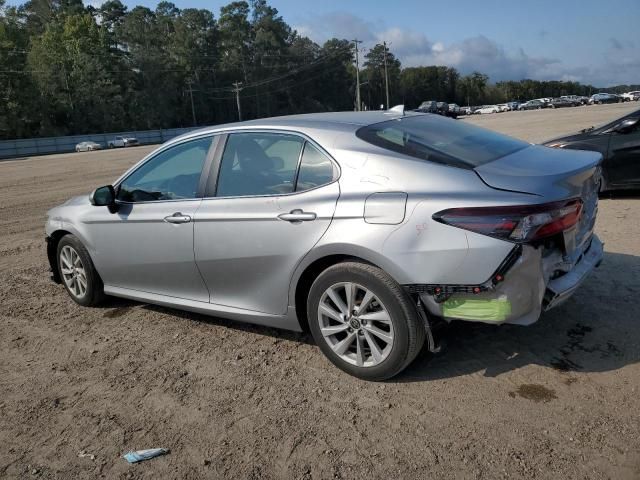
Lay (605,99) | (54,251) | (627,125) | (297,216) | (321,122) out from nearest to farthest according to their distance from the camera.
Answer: (297,216) < (321,122) < (54,251) < (627,125) < (605,99)

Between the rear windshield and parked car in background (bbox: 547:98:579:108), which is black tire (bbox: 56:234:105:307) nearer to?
the rear windshield

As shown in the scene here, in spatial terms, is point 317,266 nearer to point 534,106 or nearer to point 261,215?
point 261,215

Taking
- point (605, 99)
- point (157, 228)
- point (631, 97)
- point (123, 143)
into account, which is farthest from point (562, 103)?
point (157, 228)

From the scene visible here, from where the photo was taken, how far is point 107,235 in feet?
15.9

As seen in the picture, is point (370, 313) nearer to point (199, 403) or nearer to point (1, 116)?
point (199, 403)

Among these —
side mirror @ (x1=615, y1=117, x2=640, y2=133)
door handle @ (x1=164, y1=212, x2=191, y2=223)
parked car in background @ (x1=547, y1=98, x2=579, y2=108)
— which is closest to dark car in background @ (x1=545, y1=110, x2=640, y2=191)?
side mirror @ (x1=615, y1=117, x2=640, y2=133)

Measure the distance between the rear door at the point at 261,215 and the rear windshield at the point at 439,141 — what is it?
43 cm

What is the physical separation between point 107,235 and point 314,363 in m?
2.23

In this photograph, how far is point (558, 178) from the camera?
10.8ft

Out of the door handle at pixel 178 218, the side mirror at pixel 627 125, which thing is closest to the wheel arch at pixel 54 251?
the door handle at pixel 178 218

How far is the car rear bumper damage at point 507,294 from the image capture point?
3.08 m

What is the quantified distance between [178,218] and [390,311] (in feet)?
6.10

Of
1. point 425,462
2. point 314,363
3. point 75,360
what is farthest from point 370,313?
point 75,360

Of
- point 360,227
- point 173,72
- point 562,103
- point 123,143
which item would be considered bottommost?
point 123,143
